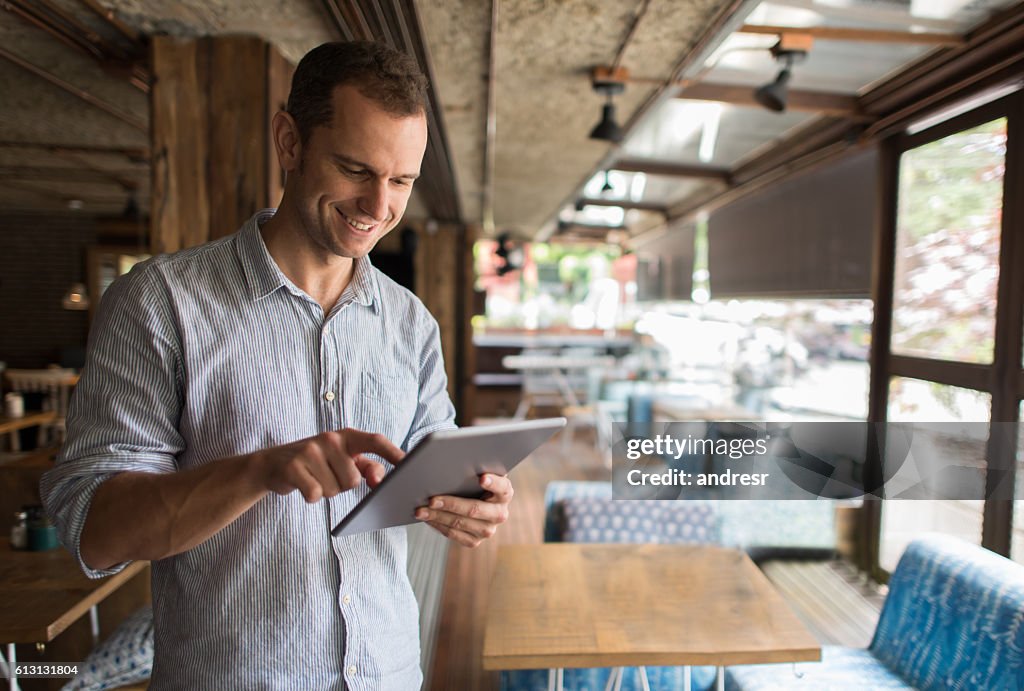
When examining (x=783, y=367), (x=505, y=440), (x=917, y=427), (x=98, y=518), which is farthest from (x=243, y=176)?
(x=783, y=367)

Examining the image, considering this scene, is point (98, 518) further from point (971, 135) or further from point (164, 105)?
point (971, 135)

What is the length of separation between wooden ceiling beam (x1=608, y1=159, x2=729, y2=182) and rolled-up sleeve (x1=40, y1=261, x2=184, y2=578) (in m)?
5.08

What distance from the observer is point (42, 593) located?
67.7 inches

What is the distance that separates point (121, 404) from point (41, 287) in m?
7.99

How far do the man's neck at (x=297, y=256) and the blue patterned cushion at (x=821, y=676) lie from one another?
72.3 inches

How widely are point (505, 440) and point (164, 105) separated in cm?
201

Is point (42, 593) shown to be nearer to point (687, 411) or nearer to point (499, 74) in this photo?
point (499, 74)

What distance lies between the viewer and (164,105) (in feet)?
6.98

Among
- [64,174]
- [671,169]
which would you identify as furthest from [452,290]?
[64,174]

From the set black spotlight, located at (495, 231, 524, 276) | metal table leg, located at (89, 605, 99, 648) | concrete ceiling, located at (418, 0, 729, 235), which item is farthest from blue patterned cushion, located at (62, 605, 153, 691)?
black spotlight, located at (495, 231, 524, 276)

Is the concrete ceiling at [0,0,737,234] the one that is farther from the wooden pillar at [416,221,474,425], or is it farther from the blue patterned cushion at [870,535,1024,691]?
the wooden pillar at [416,221,474,425]

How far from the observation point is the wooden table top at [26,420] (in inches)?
142

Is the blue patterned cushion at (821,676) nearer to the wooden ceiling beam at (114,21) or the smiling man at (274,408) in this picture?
the smiling man at (274,408)

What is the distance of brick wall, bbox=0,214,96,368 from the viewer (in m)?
6.87
